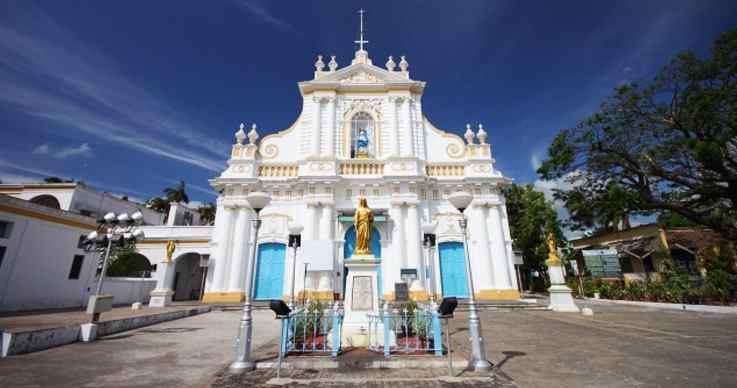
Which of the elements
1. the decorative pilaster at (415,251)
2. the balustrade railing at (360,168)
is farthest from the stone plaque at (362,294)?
the balustrade railing at (360,168)

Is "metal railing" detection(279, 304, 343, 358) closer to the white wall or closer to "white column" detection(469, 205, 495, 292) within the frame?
"white column" detection(469, 205, 495, 292)

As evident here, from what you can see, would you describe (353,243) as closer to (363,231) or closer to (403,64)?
(363,231)

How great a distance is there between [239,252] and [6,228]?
827 cm

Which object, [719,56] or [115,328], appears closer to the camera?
→ [115,328]

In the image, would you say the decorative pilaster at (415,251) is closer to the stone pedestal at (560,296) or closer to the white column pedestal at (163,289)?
the stone pedestal at (560,296)

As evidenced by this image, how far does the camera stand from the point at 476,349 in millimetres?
4699

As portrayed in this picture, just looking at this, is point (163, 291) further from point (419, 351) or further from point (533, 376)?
point (533, 376)

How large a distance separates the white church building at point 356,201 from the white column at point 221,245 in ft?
0.18

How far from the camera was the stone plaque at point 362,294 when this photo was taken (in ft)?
21.3

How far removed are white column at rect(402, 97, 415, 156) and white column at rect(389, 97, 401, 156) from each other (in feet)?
1.45

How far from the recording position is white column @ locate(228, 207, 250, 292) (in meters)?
15.5

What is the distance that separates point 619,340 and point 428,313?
479cm

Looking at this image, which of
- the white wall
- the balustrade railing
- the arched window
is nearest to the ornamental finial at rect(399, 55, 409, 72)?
the arched window

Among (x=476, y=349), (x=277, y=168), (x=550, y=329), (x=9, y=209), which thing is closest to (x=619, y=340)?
(x=550, y=329)
